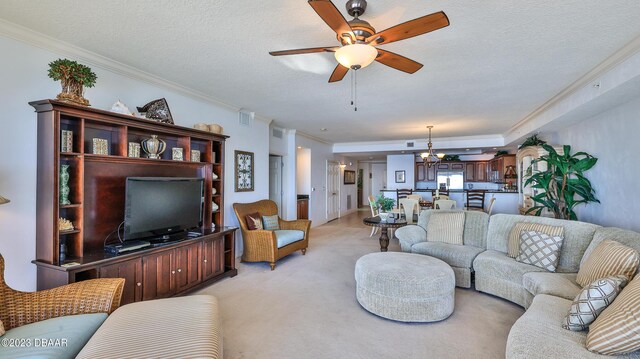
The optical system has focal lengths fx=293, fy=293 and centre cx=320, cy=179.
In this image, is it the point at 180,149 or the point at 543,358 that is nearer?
the point at 543,358

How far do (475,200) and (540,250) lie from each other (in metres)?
5.67

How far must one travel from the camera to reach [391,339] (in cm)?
242

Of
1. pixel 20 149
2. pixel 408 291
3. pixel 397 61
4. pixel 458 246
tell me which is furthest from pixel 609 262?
pixel 20 149

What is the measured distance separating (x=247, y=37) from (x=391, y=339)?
2.80m

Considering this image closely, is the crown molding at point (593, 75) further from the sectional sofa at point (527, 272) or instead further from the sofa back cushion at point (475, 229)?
the sofa back cushion at point (475, 229)

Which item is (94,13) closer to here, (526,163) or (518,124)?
(518,124)

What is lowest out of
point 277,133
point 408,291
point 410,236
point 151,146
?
point 408,291

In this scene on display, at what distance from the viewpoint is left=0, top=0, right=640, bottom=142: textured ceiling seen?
6.82 ft

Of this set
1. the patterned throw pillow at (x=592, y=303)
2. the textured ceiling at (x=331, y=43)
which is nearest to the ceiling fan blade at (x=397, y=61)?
the textured ceiling at (x=331, y=43)

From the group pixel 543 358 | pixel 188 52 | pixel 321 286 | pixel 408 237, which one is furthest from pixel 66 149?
pixel 408 237

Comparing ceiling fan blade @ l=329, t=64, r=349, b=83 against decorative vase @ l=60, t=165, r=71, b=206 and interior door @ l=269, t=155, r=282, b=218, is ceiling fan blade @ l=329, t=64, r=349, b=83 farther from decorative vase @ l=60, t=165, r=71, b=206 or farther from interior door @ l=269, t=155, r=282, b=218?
interior door @ l=269, t=155, r=282, b=218

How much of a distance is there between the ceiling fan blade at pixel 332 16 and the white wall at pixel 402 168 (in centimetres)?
887

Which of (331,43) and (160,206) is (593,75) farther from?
(160,206)

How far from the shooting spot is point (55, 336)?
1.60m
